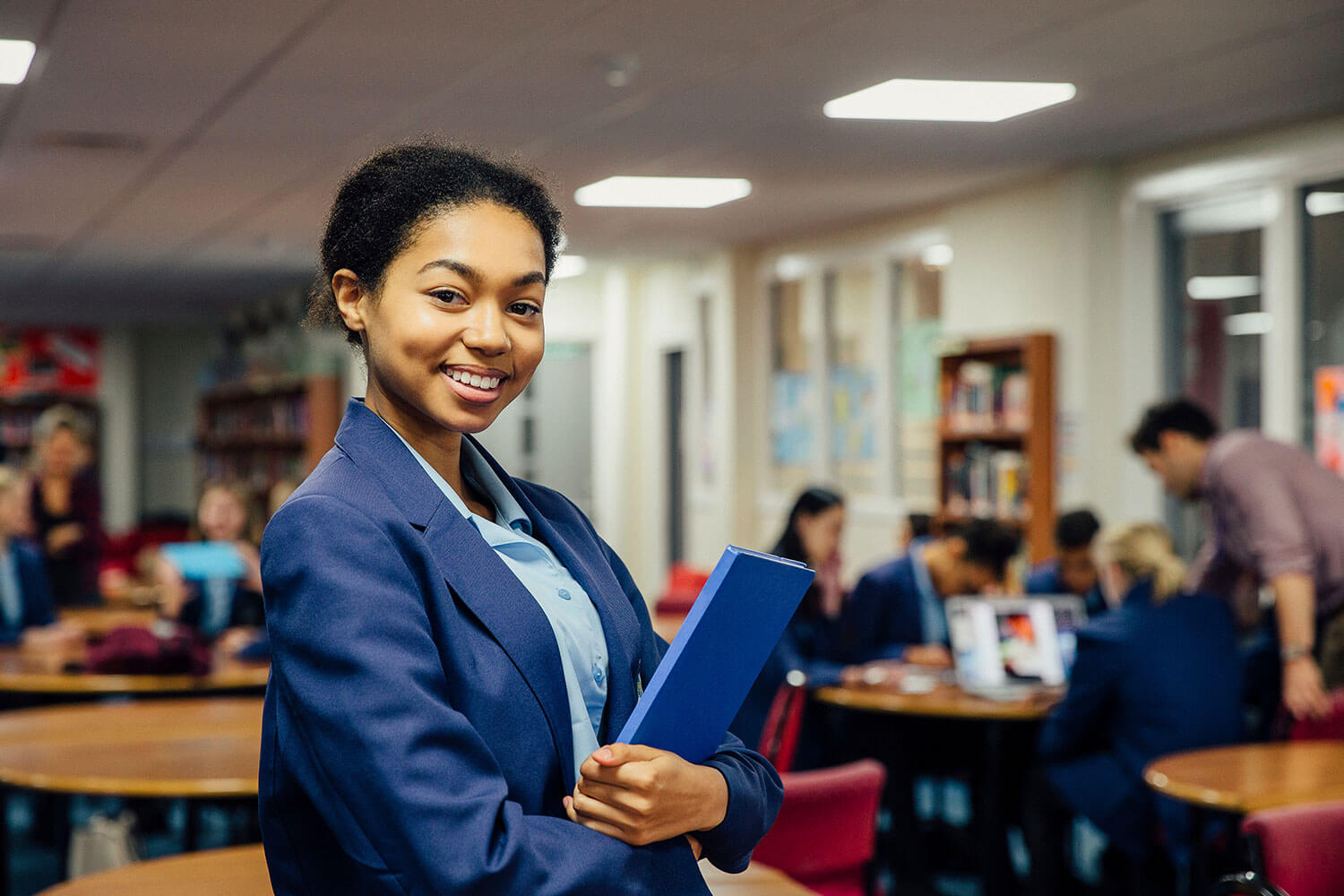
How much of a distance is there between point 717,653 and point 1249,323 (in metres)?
5.76

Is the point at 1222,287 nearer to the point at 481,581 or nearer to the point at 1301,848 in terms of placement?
the point at 1301,848

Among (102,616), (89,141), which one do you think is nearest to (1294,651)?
(89,141)

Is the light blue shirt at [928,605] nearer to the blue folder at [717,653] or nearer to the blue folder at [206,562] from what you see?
the blue folder at [206,562]

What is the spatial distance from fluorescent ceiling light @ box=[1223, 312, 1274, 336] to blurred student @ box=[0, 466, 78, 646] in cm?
525

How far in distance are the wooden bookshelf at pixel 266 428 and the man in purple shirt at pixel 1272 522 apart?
7.01 meters

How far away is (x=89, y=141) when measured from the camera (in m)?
6.10

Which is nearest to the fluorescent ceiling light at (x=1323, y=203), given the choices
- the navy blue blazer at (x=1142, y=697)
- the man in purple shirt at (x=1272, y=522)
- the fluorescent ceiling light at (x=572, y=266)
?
the man in purple shirt at (x=1272, y=522)

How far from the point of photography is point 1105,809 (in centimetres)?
412

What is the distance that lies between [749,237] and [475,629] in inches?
343

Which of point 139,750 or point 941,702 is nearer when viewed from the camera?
point 139,750

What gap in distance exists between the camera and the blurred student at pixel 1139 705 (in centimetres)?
405

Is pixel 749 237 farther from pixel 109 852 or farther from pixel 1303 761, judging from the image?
pixel 109 852

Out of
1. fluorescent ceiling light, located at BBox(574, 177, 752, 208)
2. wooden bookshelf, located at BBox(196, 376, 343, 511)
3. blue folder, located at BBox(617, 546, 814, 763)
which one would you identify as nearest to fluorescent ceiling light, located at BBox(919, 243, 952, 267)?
fluorescent ceiling light, located at BBox(574, 177, 752, 208)

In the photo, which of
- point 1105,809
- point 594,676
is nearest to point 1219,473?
point 1105,809
